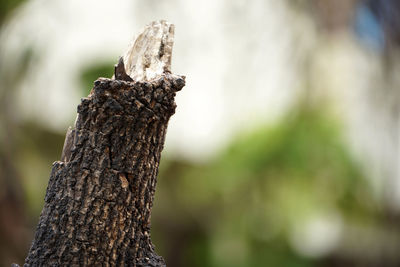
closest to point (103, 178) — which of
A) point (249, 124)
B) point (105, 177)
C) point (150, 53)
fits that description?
point (105, 177)

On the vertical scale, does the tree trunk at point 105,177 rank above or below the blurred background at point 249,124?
below

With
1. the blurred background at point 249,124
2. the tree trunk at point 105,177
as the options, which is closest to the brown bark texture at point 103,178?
the tree trunk at point 105,177

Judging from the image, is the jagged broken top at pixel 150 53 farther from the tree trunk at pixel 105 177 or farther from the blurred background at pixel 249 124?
the blurred background at pixel 249 124

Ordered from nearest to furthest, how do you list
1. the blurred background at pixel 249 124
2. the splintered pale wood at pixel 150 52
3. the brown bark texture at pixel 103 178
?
the brown bark texture at pixel 103 178
the splintered pale wood at pixel 150 52
the blurred background at pixel 249 124

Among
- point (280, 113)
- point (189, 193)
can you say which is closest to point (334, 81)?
point (280, 113)

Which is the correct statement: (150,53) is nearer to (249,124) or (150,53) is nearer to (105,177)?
(105,177)

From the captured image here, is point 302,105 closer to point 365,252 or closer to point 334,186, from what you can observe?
point 334,186
